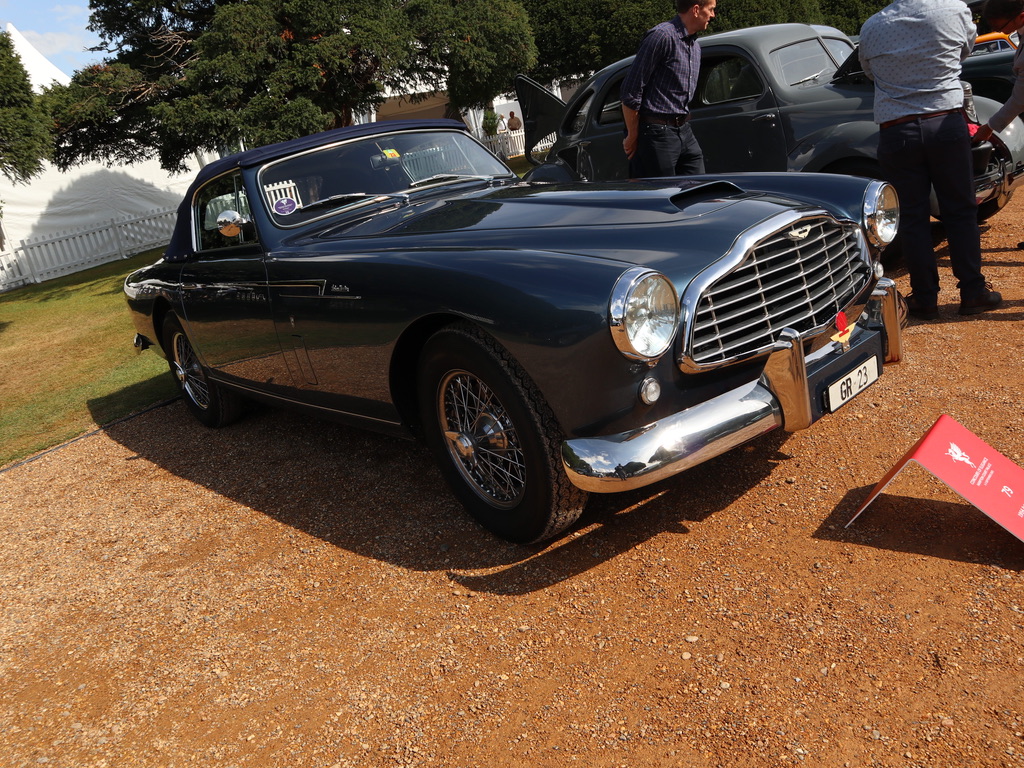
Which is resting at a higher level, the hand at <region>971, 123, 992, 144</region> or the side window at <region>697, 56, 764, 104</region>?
the side window at <region>697, 56, 764, 104</region>

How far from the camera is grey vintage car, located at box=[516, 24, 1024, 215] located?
20.5 ft

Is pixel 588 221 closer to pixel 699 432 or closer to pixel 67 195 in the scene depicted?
pixel 699 432

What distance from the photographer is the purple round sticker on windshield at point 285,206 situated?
171 inches

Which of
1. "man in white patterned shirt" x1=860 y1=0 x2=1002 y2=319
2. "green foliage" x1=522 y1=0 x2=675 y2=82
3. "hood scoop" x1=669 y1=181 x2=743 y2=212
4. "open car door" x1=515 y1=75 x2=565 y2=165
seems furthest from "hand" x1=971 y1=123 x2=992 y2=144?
"green foliage" x1=522 y1=0 x2=675 y2=82

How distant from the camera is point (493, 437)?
10.6 feet

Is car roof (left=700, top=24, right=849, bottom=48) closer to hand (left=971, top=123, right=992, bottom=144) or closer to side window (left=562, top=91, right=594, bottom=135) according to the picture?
side window (left=562, top=91, right=594, bottom=135)

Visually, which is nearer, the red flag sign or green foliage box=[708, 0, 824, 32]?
the red flag sign

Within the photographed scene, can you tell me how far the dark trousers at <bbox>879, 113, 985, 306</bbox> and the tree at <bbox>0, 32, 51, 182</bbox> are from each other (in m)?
11.9

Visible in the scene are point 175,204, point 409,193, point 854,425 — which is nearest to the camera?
point 854,425

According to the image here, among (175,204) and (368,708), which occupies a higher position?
(175,204)

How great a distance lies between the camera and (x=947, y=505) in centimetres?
314

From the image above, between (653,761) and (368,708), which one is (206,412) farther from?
(653,761)

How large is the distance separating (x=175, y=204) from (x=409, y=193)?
22708 millimetres

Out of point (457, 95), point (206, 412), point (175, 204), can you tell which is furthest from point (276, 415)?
point (175, 204)
